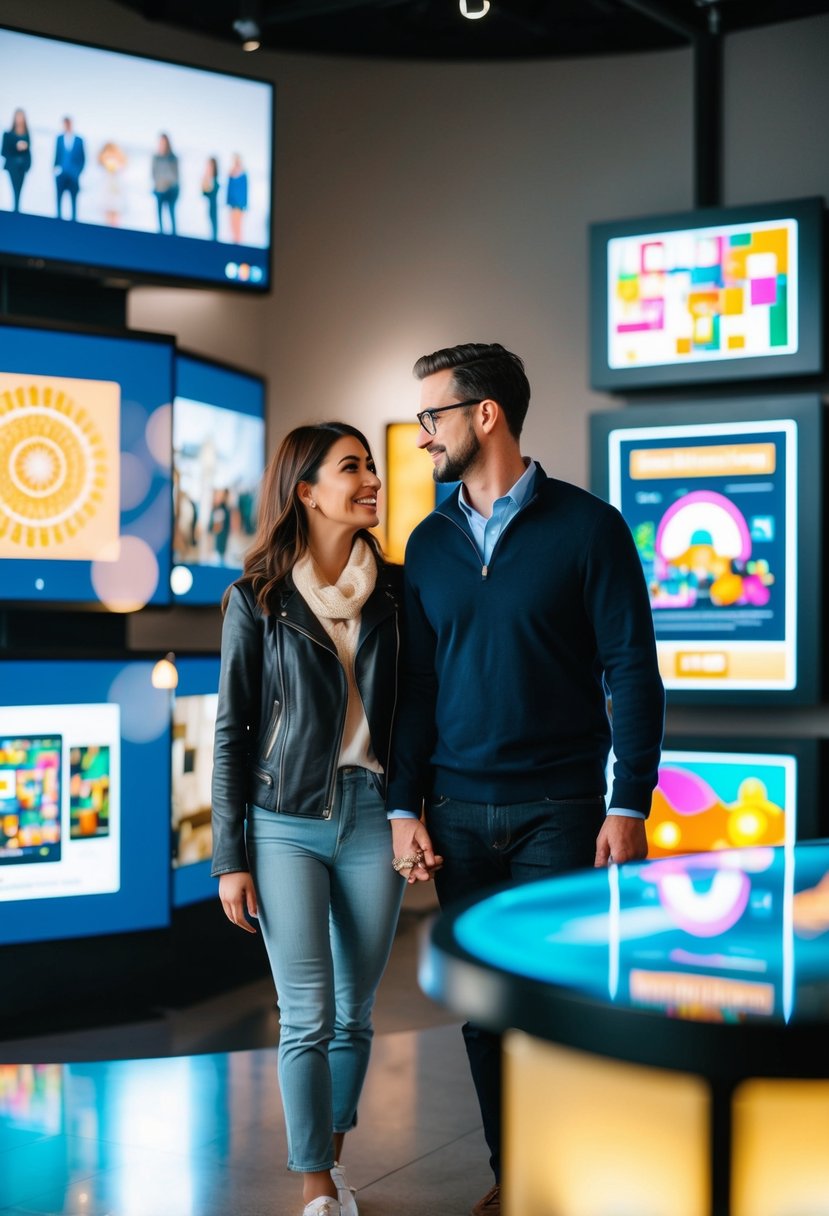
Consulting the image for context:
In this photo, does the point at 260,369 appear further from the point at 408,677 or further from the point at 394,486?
the point at 408,677

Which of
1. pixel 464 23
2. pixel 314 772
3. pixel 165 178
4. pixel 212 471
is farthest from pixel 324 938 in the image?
pixel 464 23

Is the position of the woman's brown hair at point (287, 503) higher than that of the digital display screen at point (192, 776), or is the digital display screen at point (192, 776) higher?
the woman's brown hair at point (287, 503)

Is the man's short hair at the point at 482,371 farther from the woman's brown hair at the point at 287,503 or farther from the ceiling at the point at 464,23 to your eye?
the ceiling at the point at 464,23

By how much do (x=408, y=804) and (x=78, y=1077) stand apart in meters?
1.61

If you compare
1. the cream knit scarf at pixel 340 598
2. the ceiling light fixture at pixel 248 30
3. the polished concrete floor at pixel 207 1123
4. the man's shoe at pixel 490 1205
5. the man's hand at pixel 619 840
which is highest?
the ceiling light fixture at pixel 248 30

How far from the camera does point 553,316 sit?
499cm

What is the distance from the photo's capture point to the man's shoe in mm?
2559

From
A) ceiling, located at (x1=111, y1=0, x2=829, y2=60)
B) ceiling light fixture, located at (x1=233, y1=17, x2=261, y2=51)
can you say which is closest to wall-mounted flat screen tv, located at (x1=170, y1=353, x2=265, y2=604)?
ceiling light fixture, located at (x1=233, y1=17, x2=261, y2=51)

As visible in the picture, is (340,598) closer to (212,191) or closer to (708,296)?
(212,191)

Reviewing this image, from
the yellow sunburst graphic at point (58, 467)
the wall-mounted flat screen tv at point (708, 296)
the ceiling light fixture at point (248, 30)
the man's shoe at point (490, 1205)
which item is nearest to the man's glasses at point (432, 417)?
the man's shoe at point (490, 1205)

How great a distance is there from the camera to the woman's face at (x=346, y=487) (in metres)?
2.53

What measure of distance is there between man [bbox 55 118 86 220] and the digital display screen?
1473mm

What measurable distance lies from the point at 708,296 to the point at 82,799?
2.65 meters

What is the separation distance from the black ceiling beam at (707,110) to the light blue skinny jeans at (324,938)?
3.05 meters
